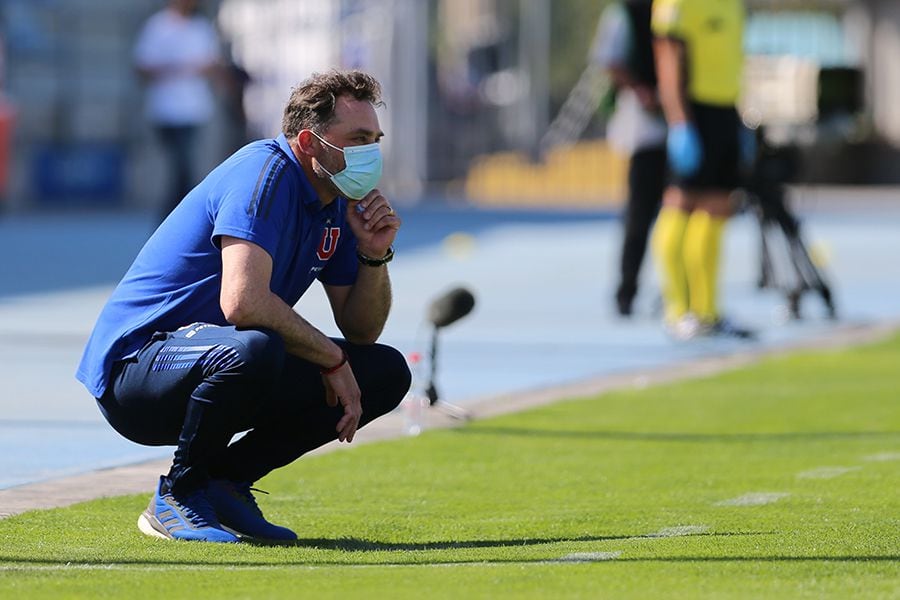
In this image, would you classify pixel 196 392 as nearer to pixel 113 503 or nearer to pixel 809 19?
pixel 113 503

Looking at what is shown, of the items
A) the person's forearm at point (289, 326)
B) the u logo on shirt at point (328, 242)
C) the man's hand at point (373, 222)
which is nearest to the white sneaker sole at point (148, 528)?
the person's forearm at point (289, 326)

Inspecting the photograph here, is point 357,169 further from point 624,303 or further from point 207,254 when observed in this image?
point 624,303

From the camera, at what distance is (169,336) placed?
5.88 m

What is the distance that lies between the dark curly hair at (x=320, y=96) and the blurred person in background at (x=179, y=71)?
10733 millimetres

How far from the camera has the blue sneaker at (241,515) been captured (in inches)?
231

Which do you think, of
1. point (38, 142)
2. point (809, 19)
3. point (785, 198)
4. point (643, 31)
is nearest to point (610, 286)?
point (785, 198)

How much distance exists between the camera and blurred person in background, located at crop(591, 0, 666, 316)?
43.3ft

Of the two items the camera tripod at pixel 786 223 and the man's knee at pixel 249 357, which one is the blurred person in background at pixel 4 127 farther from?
the man's knee at pixel 249 357

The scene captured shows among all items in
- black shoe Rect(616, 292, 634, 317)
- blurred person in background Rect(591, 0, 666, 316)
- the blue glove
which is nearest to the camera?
the blue glove

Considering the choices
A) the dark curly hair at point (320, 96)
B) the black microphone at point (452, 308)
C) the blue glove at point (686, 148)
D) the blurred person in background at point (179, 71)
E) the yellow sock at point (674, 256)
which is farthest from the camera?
the blurred person in background at point (179, 71)

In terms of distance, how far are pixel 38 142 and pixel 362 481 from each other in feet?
74.8

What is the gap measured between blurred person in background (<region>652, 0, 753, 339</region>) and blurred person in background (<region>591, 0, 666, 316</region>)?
54 centimetres

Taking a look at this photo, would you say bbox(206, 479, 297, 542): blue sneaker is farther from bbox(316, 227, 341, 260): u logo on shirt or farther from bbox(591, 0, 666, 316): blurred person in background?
bbox(591, 0, 666, 316): blurred person in background

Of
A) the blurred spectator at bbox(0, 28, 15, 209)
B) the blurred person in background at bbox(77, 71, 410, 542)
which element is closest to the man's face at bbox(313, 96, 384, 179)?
the blurred person in background at bbox(77, 71, 410, 542)
